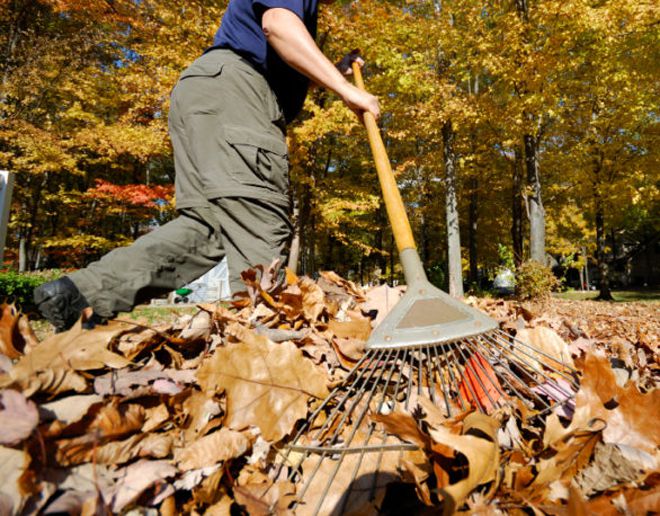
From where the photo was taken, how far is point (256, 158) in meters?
1.86

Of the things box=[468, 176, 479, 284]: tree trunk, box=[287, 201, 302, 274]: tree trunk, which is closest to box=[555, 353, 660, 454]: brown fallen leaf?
box=[287, 201, 302, 274]: tree trunk

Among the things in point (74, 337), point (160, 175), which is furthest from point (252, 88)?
point (160, 175)

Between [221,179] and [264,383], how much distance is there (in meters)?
1.24

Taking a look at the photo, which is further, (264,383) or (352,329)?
(352,329)

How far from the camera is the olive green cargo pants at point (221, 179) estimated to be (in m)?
1.81

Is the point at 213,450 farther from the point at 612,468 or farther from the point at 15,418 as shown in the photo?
the point at 612,468

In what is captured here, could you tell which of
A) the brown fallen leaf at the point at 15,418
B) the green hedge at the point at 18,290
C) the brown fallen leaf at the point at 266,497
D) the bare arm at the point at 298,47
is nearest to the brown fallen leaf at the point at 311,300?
the brown fallen leaf at the point at 266,497

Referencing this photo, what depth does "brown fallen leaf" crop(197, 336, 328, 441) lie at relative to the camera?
832 millimetres

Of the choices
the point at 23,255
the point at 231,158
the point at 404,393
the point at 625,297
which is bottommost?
the point at 625,297

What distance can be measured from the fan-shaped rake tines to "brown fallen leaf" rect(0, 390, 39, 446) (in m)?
0.48

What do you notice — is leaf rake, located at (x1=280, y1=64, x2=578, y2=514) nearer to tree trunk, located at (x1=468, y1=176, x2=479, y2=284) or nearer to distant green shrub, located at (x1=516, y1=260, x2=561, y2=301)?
distant green shrub, located at (x1=516, y1=260, x2=561, y2=301)

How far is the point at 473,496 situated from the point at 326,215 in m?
10.6

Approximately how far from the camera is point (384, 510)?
71 centimetres

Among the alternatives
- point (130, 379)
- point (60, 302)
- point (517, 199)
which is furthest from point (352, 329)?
point (517, 199)
